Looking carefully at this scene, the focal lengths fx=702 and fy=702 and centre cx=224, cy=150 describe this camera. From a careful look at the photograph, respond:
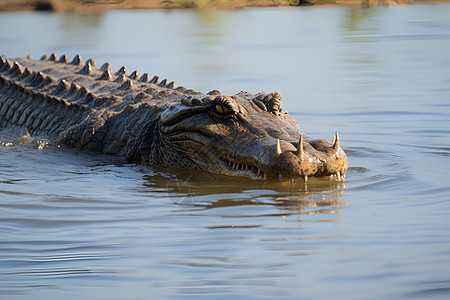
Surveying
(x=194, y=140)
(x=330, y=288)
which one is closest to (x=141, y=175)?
(x=194, y=140)

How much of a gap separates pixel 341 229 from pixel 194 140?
7.47ft

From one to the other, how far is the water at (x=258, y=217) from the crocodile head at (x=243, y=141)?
155 mm

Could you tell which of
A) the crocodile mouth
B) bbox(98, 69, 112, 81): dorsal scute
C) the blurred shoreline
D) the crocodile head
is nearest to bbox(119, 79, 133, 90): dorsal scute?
bbox(98, 69, 112, 81): dorsal scute

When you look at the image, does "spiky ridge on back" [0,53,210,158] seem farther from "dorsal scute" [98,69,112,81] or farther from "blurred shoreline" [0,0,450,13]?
"blurred shoreline" [0,0,450,13]

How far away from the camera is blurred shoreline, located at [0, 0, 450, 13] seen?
955 inches

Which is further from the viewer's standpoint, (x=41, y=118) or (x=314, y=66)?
(x=314, y=66)

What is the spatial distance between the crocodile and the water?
0.59 feet

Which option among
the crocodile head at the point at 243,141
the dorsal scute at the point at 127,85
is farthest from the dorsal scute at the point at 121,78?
the crocodile head at the point at 243,141

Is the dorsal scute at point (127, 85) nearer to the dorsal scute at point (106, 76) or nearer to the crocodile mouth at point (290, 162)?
the dorsal scute at point (106, 76)

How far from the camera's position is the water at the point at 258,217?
3.27m

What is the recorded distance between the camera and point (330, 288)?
3.12 metres

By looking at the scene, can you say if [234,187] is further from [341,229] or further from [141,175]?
[341,229]

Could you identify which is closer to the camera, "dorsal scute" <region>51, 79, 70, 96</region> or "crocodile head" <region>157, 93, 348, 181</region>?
"crocodile head" <region>157, 93, 348, 181</region>

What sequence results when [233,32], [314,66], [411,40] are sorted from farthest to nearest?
1. [233,32]
2. [411,40]
3. [314,66]
